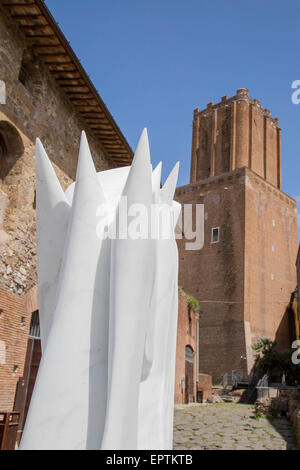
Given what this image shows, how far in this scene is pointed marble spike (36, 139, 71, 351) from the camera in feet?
8.88

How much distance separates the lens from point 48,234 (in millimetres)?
2803

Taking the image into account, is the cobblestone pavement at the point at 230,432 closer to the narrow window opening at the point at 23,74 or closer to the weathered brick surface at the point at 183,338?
the weathered brick surface at the point at 183,338

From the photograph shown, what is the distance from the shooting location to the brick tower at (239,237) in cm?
2500

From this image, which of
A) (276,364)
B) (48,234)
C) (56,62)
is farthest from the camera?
(276,364)

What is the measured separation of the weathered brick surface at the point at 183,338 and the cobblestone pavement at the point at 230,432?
3.03 meters

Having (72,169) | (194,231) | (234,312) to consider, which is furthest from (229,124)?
(72,169)

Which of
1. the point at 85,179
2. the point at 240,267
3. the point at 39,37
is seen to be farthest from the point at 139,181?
the point at 240,267

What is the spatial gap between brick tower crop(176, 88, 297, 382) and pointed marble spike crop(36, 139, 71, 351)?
72.9 feet

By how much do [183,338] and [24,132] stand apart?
38.7 feet

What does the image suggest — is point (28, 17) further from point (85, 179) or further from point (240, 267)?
point (240, 267)

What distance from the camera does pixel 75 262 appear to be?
2506mm

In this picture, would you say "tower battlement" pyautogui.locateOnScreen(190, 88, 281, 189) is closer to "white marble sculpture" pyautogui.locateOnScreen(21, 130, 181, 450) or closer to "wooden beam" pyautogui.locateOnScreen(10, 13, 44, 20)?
"wooden beam" pyautogui.locateOnScreen(10, 13, 44, 20)

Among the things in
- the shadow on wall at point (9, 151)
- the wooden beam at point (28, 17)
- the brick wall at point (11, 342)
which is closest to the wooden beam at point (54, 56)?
the wooden beam at point (28, 17)
